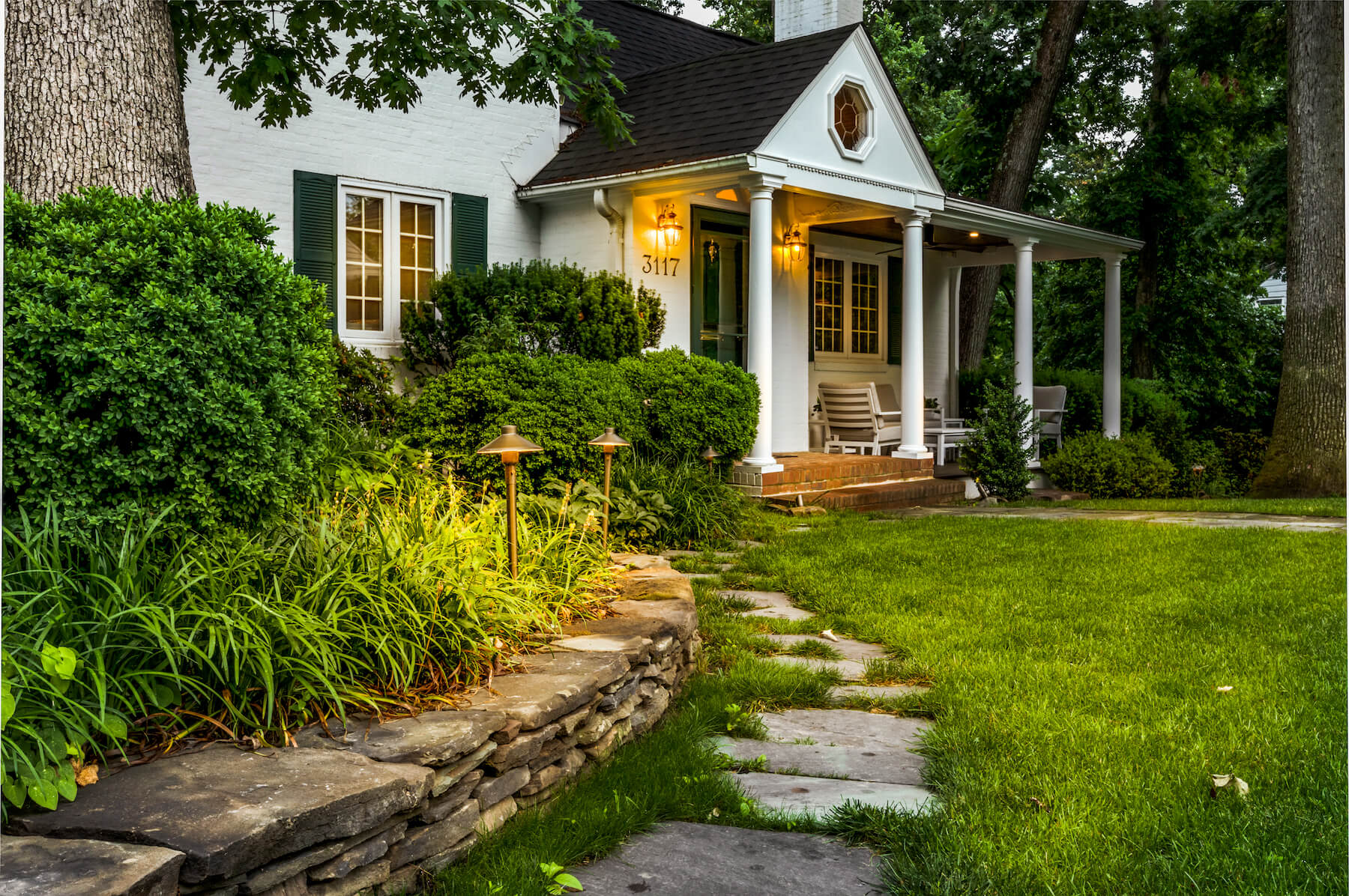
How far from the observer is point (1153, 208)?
1947 centimetres

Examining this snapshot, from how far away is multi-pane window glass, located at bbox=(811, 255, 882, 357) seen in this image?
1379cm

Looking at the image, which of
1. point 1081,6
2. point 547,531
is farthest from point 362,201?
point 1081,6

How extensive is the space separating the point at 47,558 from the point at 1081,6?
17.4m

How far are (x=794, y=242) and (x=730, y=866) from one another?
34.2ft

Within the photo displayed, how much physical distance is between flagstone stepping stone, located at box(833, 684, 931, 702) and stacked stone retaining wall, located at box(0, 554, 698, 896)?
1012mm

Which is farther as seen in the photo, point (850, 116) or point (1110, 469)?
point (1110, 469)

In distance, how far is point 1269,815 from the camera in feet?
9.77

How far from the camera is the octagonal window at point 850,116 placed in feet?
36.8

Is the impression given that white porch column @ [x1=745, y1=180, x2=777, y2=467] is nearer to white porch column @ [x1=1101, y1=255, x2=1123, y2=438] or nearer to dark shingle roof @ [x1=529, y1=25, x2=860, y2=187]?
dark shingle roof @ [x1=529, y1=25, x2=860, y2=187]

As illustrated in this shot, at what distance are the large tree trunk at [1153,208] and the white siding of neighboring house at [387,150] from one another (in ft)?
40.7

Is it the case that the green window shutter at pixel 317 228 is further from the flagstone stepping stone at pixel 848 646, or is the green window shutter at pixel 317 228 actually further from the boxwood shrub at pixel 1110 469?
the boxwood shrub at pixel 1110 469

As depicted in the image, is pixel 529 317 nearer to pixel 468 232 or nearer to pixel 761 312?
pixel 468 232

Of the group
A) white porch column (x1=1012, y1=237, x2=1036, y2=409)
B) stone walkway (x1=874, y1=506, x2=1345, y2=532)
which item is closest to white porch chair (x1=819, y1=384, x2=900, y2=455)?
white porch column (x1=1012, y1=237, x2=1036, y2=409)

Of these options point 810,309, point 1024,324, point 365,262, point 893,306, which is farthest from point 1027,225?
point 365,262
